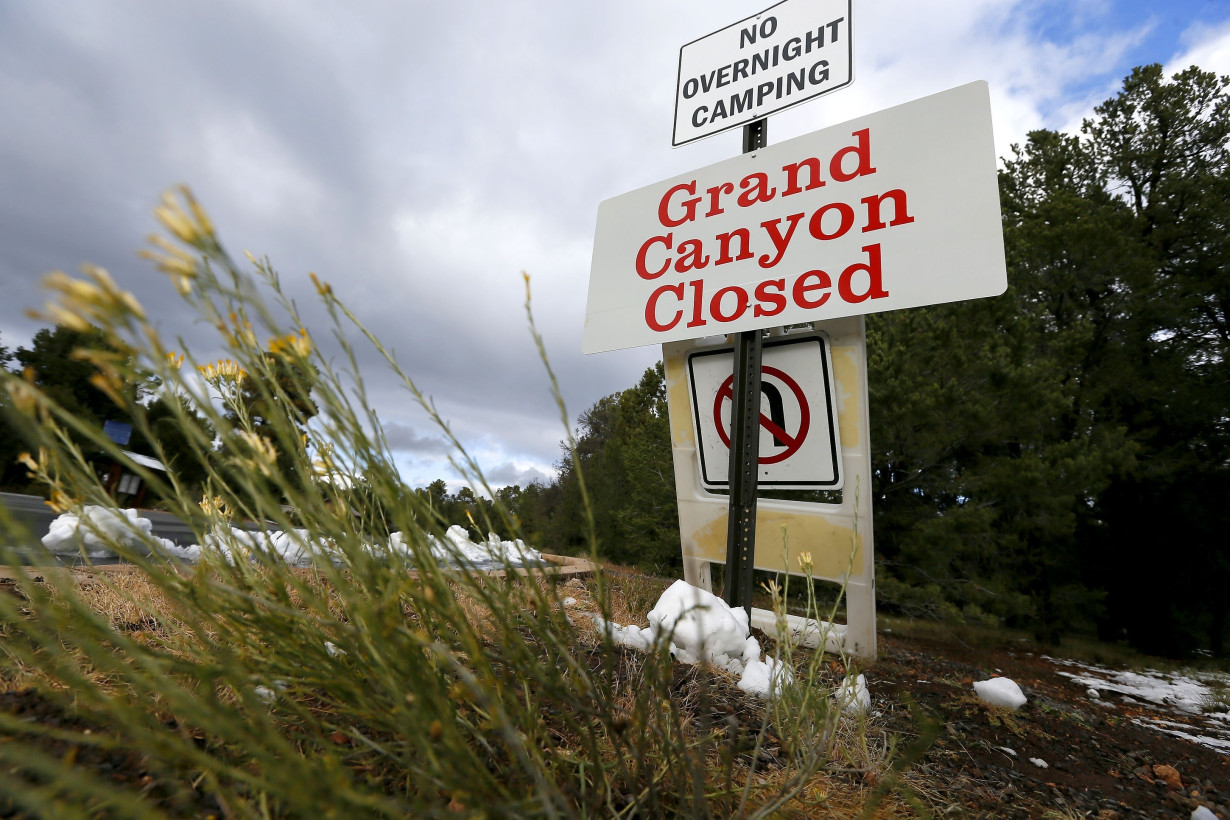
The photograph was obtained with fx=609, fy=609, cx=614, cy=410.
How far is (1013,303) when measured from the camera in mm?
8891

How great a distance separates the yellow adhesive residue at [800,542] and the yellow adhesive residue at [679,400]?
20.5 inches

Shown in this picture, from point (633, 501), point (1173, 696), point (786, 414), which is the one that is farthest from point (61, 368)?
point (1173, 696)

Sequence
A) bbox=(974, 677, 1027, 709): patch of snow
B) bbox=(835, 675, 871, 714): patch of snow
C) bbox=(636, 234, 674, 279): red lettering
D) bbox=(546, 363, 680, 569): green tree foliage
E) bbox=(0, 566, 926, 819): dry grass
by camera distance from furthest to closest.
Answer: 1. bbox=(546, 363, 680, 569): green tree foliage
2. bbox=(636, 234, 674, 279): red lettering
3. bbox=(974, 677, 1027, 709): patch of snow
4. bbox=(835, 675, 871, 714): patch of snow
5. bbox=(0, 566, 926, 819): dry grass

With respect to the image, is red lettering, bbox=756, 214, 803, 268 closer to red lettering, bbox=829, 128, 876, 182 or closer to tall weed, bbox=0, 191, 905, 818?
red lettering, bbox=829, 128, 876, 182

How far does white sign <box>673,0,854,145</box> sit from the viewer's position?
10.7ft

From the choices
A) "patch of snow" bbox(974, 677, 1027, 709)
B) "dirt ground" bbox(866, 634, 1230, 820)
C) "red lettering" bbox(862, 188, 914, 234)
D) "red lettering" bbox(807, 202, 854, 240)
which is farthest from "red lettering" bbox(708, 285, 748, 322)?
"patch of snow" bbox(974, 677, 1027, 709)

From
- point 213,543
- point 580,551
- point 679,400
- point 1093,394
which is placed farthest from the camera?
point 1093,394

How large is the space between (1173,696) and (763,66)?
6030mm

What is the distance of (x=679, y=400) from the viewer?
3801 mm

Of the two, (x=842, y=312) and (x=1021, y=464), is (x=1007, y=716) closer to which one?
(x=842, y=312)

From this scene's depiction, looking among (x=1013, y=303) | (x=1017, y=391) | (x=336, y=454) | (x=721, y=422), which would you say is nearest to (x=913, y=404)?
(x=1017, y=391)

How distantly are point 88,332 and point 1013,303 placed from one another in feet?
34.4

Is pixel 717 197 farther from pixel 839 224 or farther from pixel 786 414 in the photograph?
pixel 786 414

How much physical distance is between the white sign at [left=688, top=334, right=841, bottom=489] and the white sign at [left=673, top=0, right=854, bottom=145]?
1.36 metres
